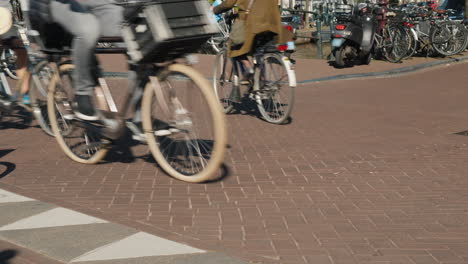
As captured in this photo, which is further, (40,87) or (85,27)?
(40,87)

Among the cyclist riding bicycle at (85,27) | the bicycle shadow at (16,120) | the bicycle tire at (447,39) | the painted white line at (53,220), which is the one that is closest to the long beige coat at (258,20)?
the cyclist riding bicycle at (85,27)

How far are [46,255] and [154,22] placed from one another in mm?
1667

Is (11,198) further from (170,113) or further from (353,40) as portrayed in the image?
(353,40)

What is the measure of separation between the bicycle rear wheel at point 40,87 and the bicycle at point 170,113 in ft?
3.36

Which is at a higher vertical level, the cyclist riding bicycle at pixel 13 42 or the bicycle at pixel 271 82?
the cyclist riding bicycle at pixel 13 42

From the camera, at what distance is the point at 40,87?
19.3 ft

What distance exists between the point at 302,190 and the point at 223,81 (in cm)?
325

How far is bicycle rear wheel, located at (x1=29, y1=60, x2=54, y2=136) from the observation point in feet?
19.3

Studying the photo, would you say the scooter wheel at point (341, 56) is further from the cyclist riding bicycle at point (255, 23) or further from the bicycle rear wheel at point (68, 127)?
the bicycle rear wheel at point (68, 127)

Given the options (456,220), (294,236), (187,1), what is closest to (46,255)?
(294,236)

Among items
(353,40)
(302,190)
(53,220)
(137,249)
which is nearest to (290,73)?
(302,190)

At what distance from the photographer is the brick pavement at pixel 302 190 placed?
347cm

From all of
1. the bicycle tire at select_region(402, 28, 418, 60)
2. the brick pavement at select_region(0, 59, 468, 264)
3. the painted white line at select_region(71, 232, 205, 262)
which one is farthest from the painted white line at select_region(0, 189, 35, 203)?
the bicycle tire at select_region(402, 28, 418, 60)

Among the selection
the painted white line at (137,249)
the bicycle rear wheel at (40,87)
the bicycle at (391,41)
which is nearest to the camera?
the painted white line at (137,249)
